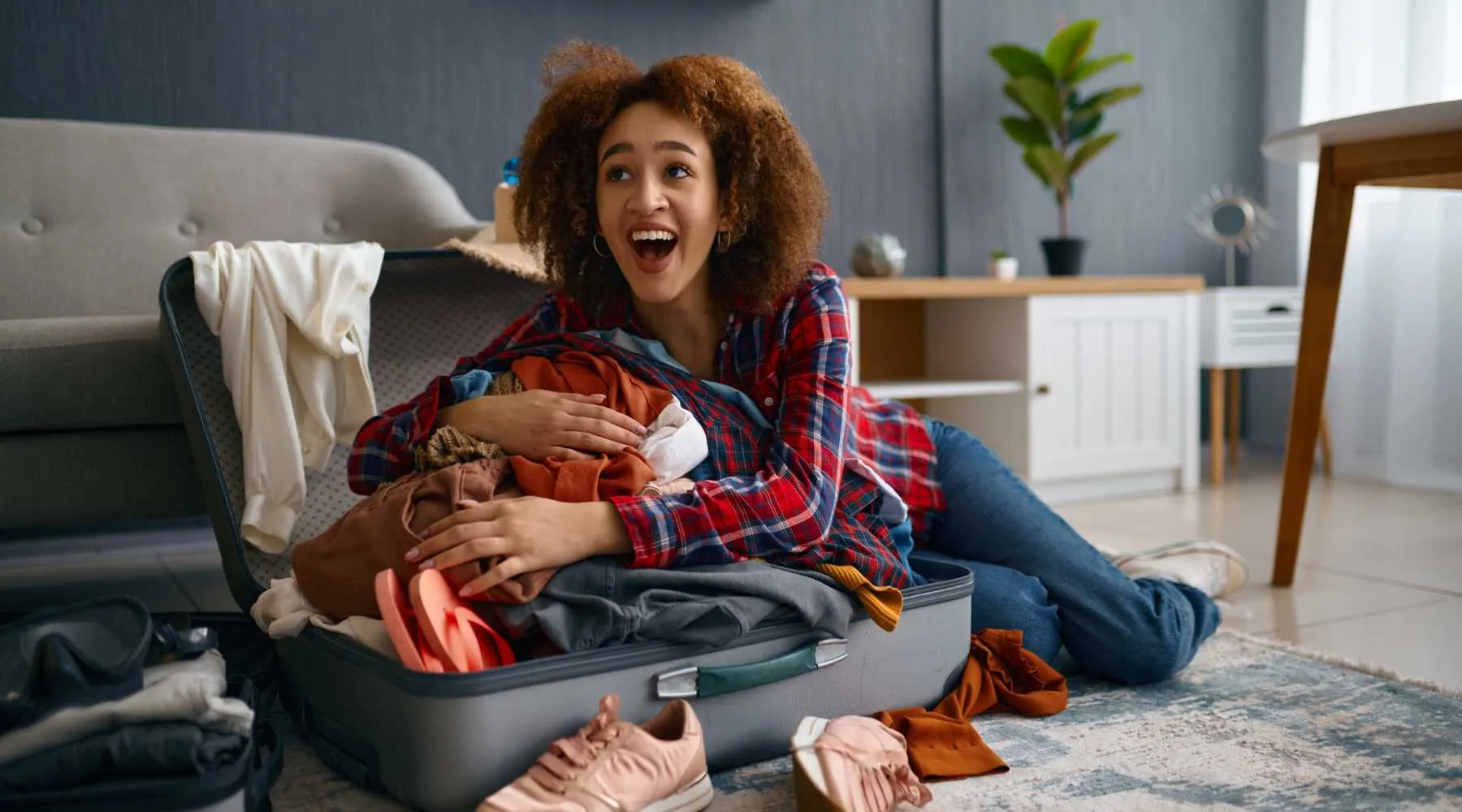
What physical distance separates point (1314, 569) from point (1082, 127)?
157 centimetres

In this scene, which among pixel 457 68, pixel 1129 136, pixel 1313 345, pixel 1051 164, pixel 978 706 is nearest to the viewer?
pixel 978 706

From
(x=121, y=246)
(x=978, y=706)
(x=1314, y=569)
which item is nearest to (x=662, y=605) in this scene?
(x=978, y=706)

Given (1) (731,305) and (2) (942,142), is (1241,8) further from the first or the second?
(1) (731,305)

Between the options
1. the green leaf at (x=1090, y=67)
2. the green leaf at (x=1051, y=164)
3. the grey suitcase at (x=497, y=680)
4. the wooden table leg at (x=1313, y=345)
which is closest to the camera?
the grey suitcase at (x=497, y=680)

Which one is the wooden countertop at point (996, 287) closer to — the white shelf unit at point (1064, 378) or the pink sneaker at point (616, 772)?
the white shelf unit at point (1064, 378)

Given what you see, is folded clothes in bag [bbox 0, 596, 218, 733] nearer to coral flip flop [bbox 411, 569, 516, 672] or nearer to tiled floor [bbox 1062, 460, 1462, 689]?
coral flip flop [bbox 411, 569, 516, 672]

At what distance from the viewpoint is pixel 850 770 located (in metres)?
1.13

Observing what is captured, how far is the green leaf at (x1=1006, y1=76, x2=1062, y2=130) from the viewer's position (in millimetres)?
3359

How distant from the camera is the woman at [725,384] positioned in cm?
126

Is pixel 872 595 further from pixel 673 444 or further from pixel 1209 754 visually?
pixel 1209 754

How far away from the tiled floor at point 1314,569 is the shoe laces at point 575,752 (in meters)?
1.12

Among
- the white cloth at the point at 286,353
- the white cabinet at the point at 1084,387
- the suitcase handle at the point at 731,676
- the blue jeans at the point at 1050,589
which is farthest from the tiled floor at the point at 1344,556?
the white cloth at the point at 286,353

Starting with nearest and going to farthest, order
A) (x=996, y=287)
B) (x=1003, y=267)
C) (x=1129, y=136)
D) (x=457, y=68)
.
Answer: (x=457, y=68) → (x=996, y=287) → (x=1003, y=267) → (x=1129, y=136)

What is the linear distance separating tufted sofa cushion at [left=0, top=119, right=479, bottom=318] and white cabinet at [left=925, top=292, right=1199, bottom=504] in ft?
4.73
